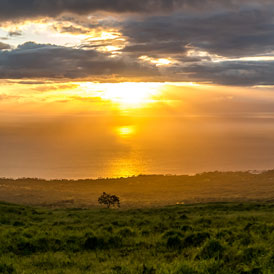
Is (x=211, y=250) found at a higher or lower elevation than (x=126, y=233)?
higher

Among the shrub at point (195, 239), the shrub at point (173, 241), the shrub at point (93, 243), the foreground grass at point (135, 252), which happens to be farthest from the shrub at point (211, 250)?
the shrub at point (93, 243)

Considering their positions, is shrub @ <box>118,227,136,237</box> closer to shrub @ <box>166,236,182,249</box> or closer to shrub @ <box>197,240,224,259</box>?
shrub @ <box>166,236,182,249</box>

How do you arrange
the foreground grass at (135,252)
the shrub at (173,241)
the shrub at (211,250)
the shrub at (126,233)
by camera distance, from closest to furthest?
1. the foreground grass at (135,252)
2. the shrub at (211,250)
3. the shrub at (173,241)
4. the shrub at (126,233)

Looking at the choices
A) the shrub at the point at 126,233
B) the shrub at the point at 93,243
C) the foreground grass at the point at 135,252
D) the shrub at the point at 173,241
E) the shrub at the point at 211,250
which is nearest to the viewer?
the foreground grass at the point at 135,252

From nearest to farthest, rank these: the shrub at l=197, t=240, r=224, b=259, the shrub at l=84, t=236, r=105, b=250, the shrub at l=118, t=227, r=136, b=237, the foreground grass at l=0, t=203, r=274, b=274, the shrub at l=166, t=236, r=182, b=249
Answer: the foreground grass at l=0, t=203, r=274, b=274
the shrub at l=197, t=240, r=224, b=259
the shrub at l=166, t=236, r=182, b=249
the shrub at l=84, t=236, r=105, b=250
the shrub at l=118, t=227, r=136, b=237

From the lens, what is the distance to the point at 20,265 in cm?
1169

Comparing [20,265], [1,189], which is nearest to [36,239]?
[20,265]

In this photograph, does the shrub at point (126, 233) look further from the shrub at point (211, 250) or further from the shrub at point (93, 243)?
the shrub at point (211, 250)

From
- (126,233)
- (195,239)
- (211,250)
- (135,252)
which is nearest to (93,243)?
(135,252)

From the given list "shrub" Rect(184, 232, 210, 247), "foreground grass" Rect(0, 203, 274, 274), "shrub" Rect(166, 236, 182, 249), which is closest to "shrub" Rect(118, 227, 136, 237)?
"foreground grass" Rect(0, 203, 274, 274)

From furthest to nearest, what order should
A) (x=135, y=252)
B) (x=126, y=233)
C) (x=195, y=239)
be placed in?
(x=126, y=233), (x=195, y=239), (x=135, y=252)

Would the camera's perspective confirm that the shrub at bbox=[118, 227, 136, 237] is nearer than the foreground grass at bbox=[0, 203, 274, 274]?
No

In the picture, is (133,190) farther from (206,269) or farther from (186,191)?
(206,269)

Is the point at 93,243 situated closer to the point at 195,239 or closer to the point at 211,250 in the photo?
the point at 195,239
